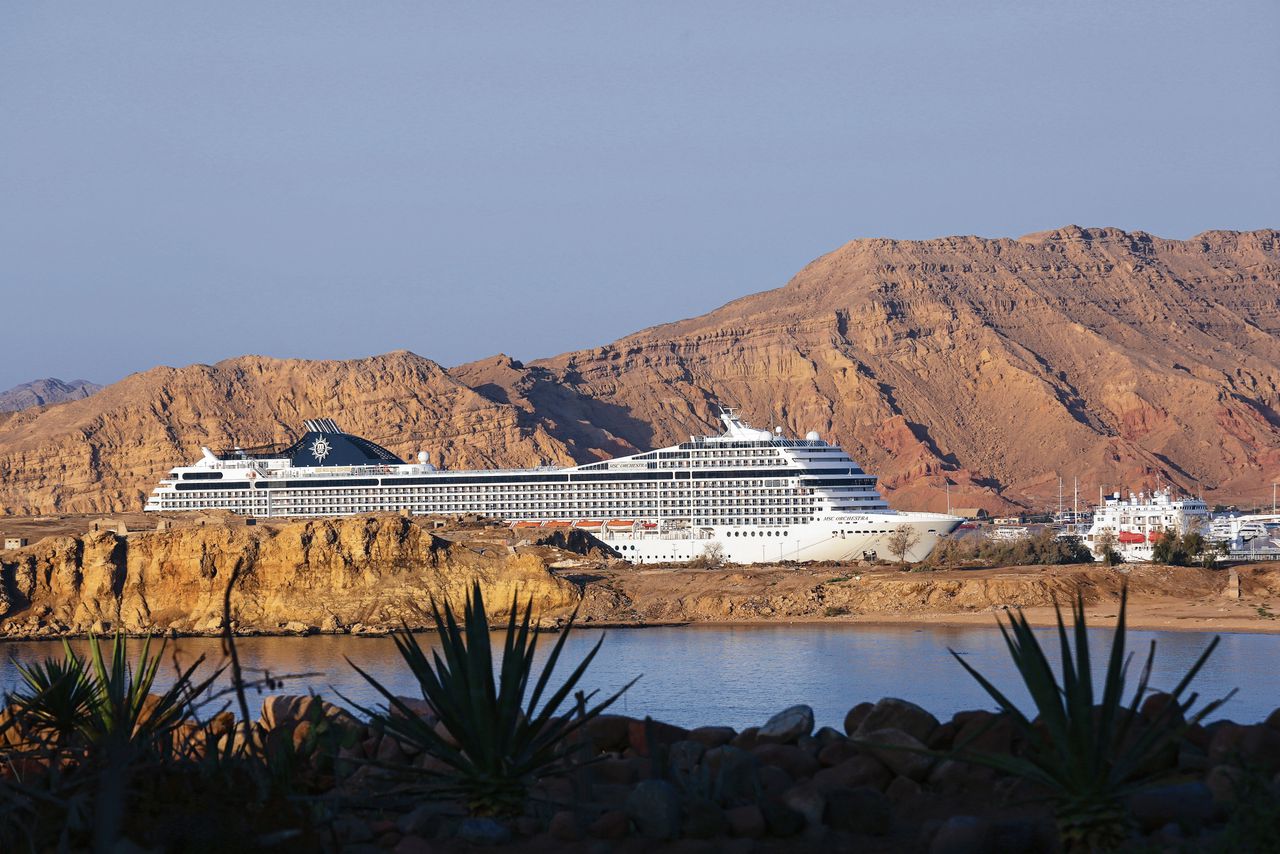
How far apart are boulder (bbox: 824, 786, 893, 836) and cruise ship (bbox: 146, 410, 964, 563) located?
50602 millimetres

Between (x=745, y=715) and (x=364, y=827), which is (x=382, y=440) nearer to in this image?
(x=745, y=715)

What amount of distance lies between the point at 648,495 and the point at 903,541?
12294 mm

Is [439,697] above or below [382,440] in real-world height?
below

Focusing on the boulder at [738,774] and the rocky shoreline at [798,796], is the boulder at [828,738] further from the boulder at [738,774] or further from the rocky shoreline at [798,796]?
the boulder at [738,774]

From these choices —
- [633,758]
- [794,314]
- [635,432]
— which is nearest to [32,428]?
[635,432]

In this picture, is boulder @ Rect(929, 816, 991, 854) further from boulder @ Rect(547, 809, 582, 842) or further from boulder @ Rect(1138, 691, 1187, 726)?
boulder @ Rect(547, 809, 582, 842)

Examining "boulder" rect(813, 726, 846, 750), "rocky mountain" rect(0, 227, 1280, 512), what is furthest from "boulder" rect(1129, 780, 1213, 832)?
"rocky mountain" rect(0, 227, 1280, 512)

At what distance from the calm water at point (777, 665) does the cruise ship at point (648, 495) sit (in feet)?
65.0

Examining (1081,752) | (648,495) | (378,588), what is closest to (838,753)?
(1081,752)

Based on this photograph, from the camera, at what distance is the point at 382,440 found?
111m

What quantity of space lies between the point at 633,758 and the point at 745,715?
45.5 feet

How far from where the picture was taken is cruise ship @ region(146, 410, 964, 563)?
59.2 m

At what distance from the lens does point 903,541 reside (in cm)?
5712

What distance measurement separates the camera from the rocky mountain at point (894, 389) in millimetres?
107312
